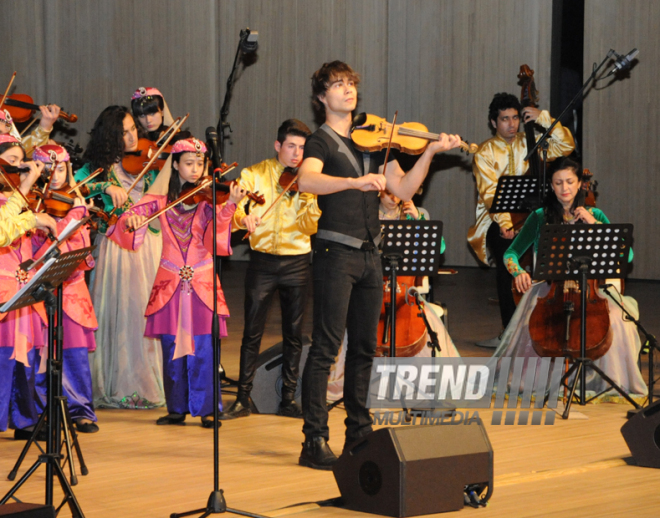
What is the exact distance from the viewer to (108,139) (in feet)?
16.1

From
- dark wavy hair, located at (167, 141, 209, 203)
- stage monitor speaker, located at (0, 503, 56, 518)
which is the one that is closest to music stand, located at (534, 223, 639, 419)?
dark wavy hair, located at (167, 141, 209, 203)

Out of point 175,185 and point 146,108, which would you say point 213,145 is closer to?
point 175,185

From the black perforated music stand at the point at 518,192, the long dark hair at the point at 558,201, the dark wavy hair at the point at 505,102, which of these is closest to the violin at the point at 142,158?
the long dark hair at the point at 558,201

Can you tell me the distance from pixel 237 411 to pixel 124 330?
840 mm

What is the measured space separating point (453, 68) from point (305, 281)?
6771mm

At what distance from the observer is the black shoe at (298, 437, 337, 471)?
3.68 m

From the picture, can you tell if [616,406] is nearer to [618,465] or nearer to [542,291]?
[542,291]

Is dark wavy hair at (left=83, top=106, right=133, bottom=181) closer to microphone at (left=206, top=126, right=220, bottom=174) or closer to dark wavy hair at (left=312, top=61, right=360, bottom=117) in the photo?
dark wavy hair at (left=312, top=61, right=360, bottom=117)

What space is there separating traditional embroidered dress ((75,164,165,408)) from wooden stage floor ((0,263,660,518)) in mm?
162

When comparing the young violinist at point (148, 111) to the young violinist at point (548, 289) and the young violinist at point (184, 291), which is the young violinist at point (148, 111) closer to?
the young violinist at point (184, 291)

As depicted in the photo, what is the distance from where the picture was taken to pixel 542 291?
16.8 ft

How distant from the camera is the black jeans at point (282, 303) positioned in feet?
15.2

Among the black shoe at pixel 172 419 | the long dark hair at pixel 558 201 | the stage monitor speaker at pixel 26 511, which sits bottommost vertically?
the black shoe at pixel 172 419

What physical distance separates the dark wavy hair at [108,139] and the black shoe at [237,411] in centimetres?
142
